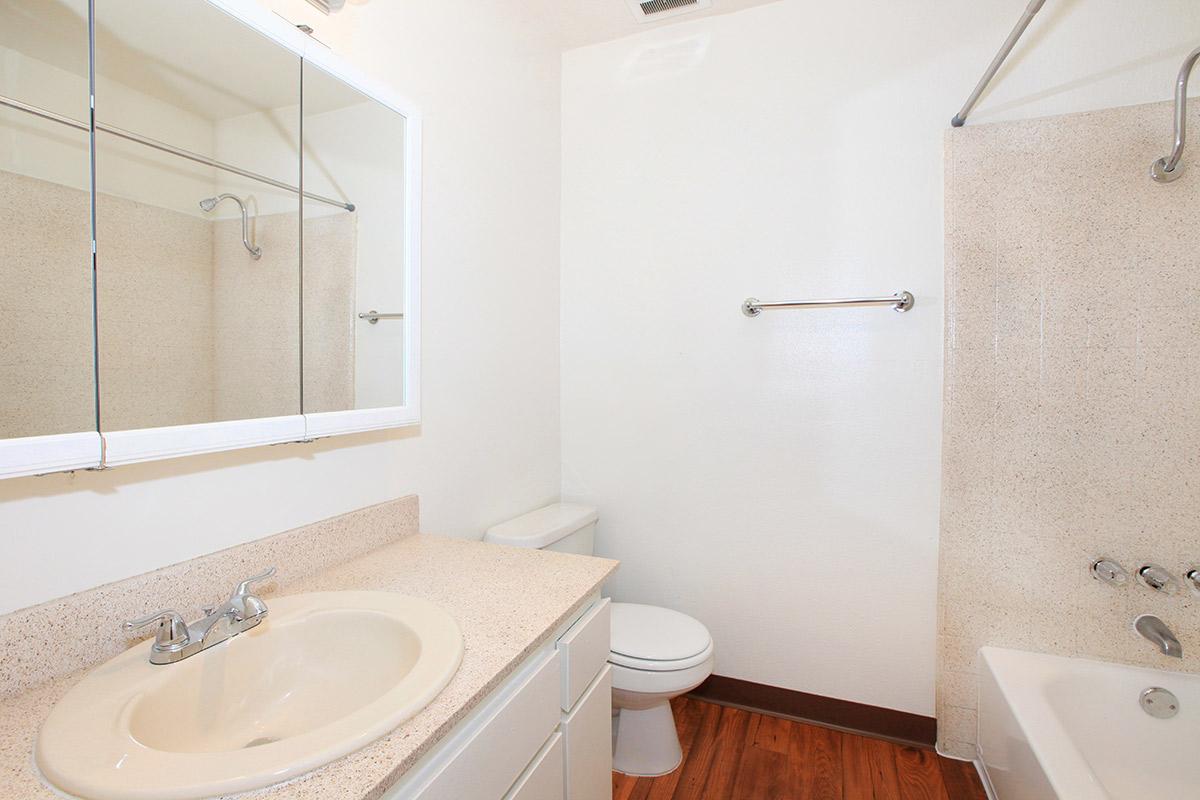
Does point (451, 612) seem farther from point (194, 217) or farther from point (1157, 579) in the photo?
point (1157, 579)

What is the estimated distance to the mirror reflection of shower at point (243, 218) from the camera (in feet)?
3.07

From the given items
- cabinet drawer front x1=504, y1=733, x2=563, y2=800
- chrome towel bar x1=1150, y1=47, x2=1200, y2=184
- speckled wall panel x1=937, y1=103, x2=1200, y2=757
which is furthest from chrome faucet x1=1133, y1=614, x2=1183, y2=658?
cabinet drawer front x1=504, y1=733, x2=563, y2=800

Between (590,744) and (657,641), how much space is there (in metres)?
0.53

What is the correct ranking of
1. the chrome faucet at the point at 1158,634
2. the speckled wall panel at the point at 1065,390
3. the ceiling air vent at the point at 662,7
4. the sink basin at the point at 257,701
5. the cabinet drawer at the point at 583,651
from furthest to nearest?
the ceiling air vent at the point at 662,7 → the speckled wall panel at the point at 1065,390 → the chrome faucet at the point at 1158,634 → the cabinet drawer at the point at 583,651 → the sink basin at the point at 257,701

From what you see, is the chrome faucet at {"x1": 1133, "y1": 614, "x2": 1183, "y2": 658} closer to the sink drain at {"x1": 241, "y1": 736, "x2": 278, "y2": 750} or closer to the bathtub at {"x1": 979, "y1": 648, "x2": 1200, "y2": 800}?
the bathtub at {"x1": 979, "y1": 648, "x2": 1200, "y2": 800}

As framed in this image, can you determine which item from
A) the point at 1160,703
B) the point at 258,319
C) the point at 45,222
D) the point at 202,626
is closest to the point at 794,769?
the point at 1160,703

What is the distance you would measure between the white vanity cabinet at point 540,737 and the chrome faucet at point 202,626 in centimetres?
40

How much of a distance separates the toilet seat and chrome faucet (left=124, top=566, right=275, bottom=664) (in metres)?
0.94

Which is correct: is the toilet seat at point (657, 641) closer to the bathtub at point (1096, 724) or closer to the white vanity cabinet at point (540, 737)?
the white vanity cabinet at point (540, 737)

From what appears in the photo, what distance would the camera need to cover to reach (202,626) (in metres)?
0.85

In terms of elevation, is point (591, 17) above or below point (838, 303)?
above

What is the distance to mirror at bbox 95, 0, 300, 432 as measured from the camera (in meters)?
0.81

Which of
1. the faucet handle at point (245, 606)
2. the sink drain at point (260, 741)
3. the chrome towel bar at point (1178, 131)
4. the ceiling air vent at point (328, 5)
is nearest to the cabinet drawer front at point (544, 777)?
the sink drain at point (260, 741)

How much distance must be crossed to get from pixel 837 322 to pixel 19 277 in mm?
1928
